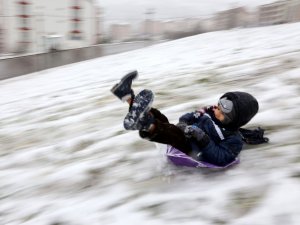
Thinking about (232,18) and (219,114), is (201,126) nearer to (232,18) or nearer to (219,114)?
(219,114)

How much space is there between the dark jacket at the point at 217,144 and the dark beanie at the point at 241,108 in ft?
0.29

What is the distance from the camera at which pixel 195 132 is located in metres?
3.29

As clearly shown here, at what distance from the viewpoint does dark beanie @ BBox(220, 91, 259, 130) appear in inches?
135

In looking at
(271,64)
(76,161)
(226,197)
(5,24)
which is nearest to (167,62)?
(271,64)

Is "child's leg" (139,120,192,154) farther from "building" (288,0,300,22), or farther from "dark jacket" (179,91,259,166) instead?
"building" (288,0,300,22)

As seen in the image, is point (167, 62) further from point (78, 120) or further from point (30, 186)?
point (30, 186)

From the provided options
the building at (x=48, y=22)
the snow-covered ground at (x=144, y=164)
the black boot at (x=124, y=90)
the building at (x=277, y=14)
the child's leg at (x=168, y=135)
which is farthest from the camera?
the building at (x=48, y=22)

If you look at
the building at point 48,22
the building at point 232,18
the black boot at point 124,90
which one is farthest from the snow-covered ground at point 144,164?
the building at point 48,22

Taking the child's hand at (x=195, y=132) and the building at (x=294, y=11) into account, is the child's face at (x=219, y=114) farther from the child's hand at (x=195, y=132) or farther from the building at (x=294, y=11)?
the building at (x=294, y=11)

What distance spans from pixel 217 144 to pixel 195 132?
28cm

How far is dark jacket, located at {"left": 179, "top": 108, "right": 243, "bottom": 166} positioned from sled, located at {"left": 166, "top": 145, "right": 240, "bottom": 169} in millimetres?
33

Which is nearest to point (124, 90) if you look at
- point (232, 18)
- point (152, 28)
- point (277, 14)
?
point (232, 18)

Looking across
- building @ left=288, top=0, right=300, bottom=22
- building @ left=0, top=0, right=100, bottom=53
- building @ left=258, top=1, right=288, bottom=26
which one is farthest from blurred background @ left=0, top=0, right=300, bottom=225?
building @ left=0, top=0, right=100, bottom=53

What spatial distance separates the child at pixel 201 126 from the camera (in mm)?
3197
